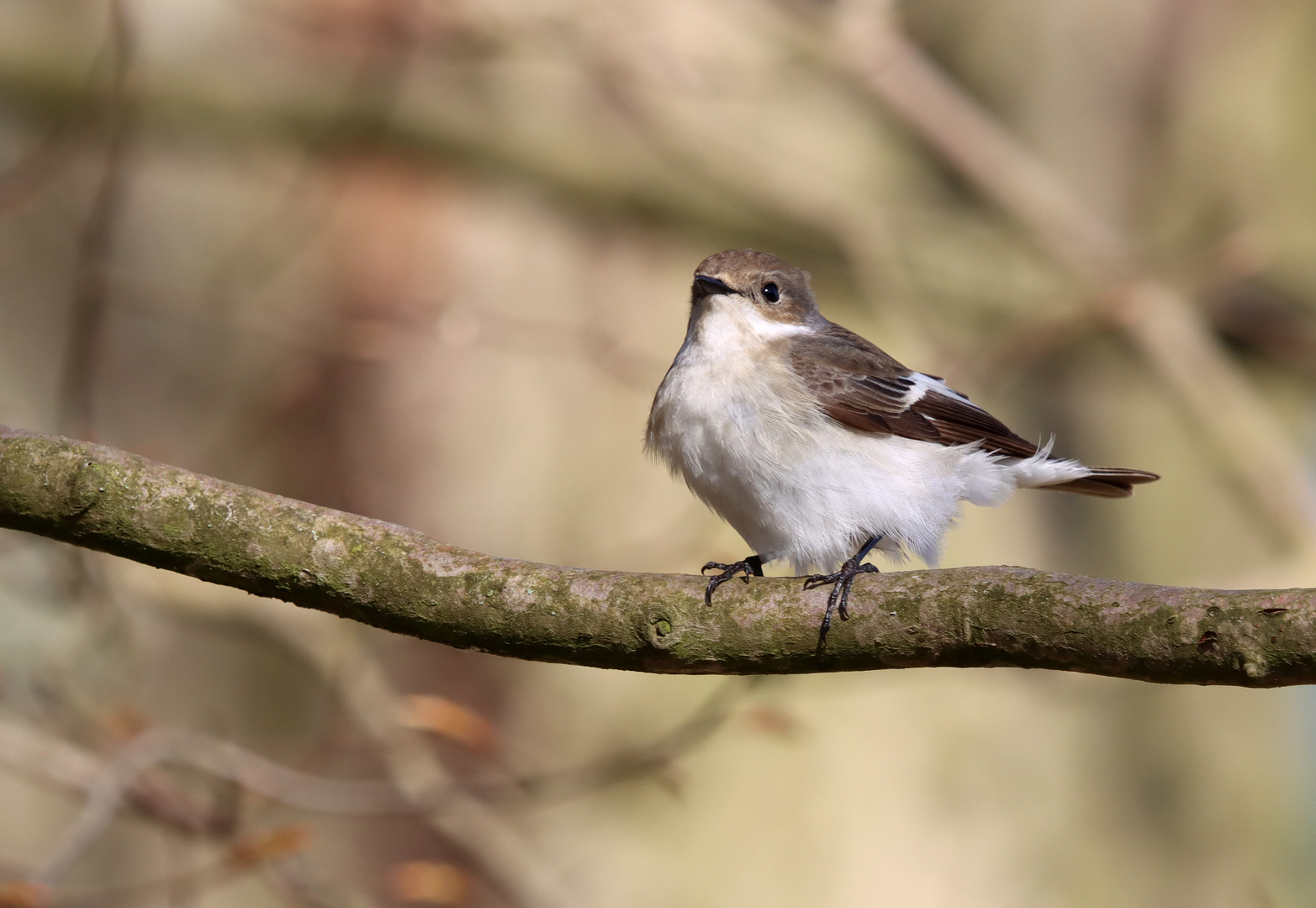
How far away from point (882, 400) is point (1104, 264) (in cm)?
248

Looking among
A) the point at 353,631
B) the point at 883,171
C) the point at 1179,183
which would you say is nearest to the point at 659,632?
the point at 353,631

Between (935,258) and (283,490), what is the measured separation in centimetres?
344

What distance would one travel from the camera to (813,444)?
367cm

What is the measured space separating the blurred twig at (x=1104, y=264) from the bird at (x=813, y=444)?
1.89 meters

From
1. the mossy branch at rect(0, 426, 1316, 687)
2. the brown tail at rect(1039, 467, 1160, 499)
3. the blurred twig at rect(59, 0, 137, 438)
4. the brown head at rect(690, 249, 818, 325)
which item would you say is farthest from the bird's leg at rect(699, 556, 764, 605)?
the blurred twig at rect(59, 0, 137, 438)

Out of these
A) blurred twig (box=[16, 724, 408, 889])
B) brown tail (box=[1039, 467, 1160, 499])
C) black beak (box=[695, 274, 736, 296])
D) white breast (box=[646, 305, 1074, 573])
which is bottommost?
blurred twig (box=[16, 724, 408, 889])

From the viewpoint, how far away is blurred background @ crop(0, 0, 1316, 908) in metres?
5.40

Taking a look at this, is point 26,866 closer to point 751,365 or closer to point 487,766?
point 487,766

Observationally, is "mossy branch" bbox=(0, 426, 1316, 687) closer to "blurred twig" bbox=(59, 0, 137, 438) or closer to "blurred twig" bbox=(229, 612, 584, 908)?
"blurred twig" bbox=(59, 0, 137, 438)

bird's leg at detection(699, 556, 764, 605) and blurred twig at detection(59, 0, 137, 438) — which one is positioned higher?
blurred twig at detection(59, 0, 137, 438)

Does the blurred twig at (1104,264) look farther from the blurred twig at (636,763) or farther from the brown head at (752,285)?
the blurred twig at (636,763)

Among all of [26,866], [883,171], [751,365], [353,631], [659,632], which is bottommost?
[26,866]

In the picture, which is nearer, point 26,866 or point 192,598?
point 26,866

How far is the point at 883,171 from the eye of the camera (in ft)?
21.7
